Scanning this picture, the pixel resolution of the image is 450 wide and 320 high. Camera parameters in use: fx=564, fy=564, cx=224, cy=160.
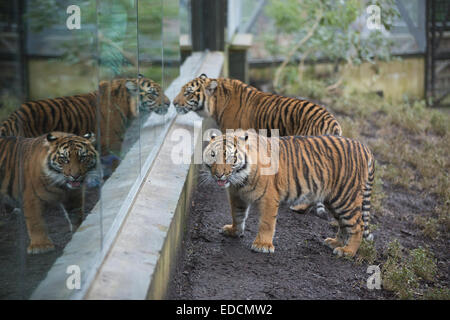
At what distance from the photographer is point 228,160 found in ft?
12.0

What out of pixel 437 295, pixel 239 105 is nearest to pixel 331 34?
pixel 239 105

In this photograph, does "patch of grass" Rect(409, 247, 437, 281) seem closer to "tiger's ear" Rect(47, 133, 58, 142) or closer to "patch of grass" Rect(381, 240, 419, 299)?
"patch of grass" Rect(381, 240, 419, 299)

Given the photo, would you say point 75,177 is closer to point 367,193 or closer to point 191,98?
point 367,193

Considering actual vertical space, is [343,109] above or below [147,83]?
below

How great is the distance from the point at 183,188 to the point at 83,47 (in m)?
1.71

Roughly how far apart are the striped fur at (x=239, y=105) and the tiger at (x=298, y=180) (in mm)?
1087

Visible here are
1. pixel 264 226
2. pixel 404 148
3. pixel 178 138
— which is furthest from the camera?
pixel 404 148

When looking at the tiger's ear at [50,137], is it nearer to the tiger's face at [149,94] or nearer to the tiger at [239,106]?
the tiger's face at [149,94]

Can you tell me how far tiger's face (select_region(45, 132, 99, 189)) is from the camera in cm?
242

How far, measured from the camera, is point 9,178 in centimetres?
210

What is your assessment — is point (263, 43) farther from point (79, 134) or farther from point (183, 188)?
point (79, 134)

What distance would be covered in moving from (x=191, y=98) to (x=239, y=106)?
1.63 feet

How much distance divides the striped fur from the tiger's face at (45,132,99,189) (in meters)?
2.80

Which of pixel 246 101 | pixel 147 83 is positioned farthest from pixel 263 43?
pixel 147 83
